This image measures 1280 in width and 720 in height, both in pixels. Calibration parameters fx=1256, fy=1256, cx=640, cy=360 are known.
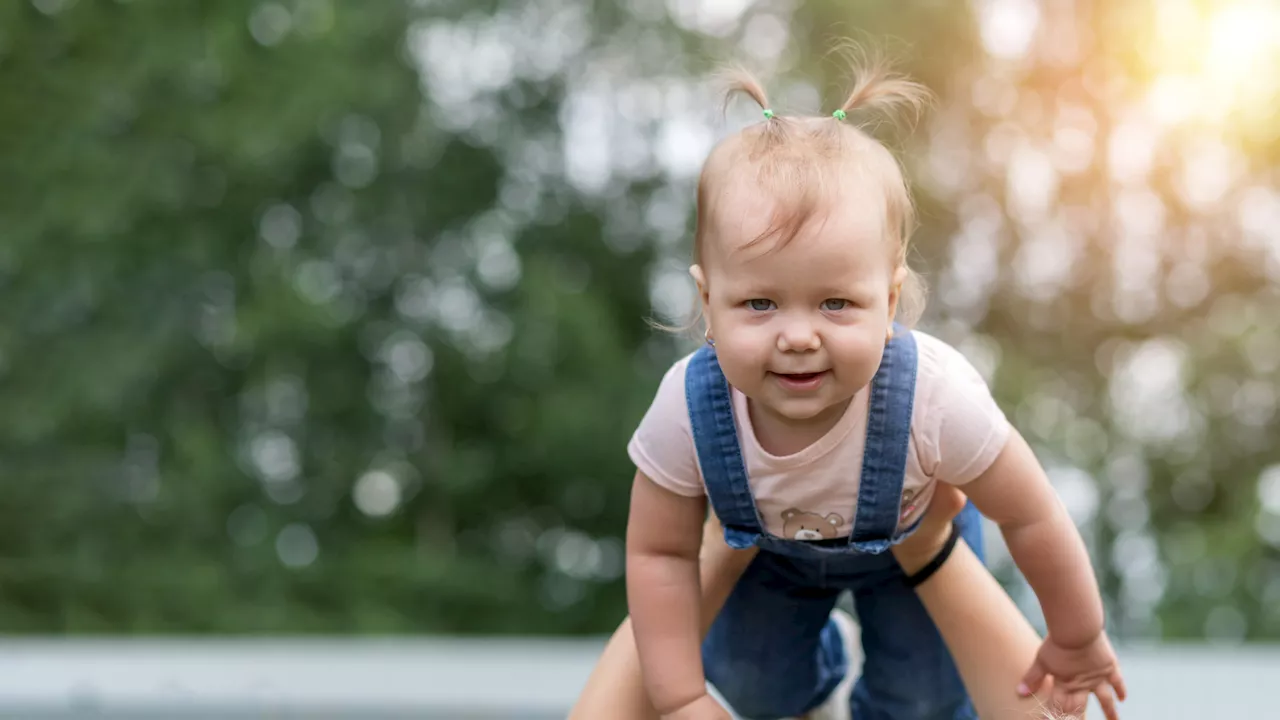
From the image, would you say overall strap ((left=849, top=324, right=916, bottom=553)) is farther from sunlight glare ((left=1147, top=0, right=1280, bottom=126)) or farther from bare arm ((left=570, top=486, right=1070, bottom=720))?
sunlight glare ((left=1147, top=0, right=1280, bottom=126))

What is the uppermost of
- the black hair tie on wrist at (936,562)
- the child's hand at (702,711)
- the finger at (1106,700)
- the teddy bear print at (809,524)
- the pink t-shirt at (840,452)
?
the pink t-shirt at (840,452)

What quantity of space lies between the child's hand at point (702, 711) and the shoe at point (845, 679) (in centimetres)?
37

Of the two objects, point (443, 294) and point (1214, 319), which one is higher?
point (443, 294)

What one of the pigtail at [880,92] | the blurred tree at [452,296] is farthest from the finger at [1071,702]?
the blurred tree at [452,296]

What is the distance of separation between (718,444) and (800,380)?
12 centimetres

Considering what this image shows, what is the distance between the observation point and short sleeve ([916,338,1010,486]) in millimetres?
1188

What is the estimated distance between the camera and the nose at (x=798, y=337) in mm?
1091

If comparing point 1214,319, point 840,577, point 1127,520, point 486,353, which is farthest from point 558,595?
point 840,577

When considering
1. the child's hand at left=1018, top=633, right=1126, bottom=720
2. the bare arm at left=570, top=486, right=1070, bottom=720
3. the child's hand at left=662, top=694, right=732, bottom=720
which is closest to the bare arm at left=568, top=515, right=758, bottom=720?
the bare arm at left=570, top=486, right=1070, bottom=720

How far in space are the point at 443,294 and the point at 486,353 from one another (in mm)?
394

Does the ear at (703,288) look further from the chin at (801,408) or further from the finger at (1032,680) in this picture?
the finger at (1032,680)

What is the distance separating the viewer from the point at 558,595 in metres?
6.01

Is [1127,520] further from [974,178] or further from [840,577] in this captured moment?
[840,577]

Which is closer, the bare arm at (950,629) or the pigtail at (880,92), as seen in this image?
the pigtail at (880,92)
